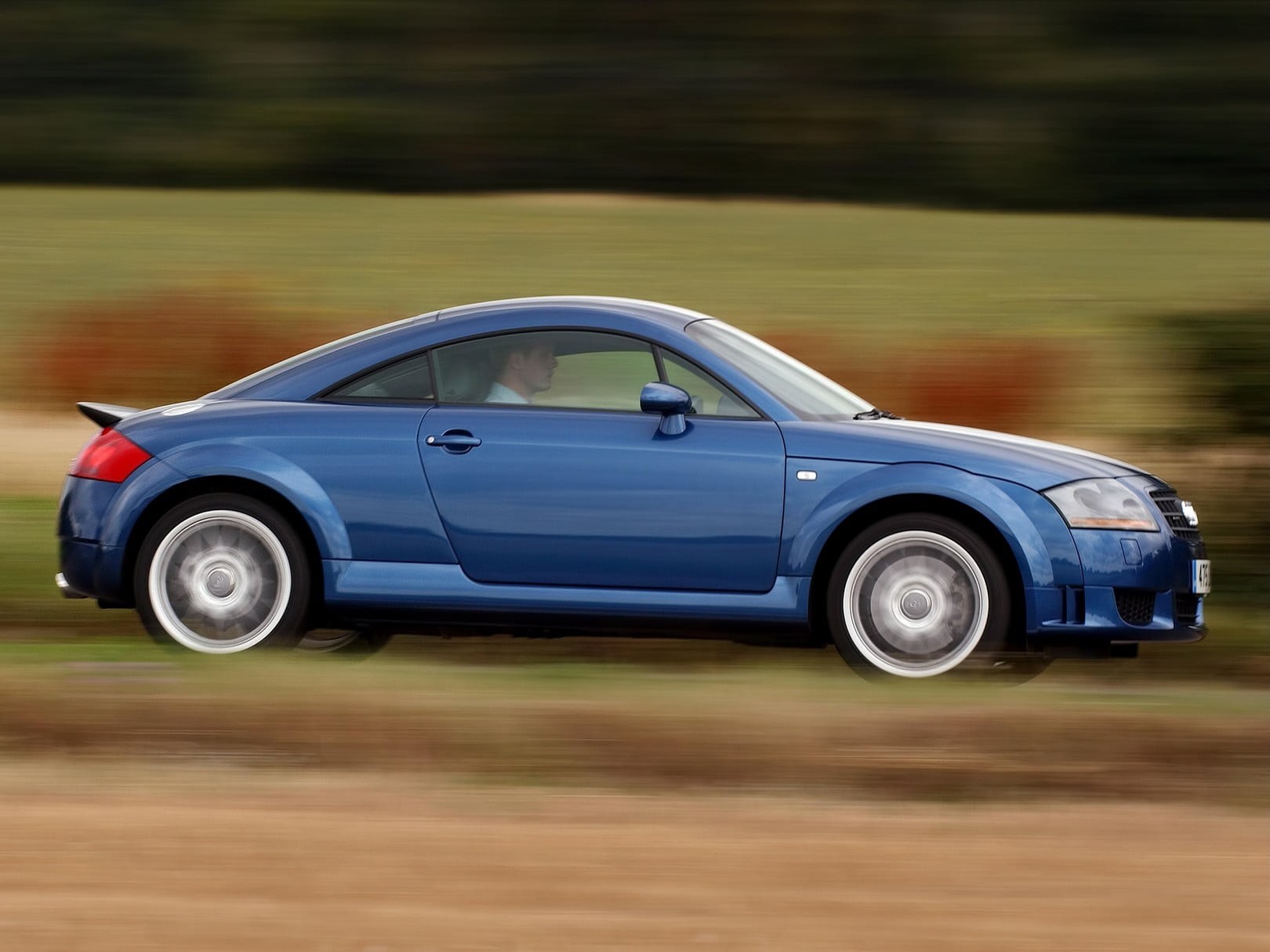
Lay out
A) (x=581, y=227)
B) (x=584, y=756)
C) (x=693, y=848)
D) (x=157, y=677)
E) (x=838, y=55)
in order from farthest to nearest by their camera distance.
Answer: (x=838, y=55) → (x=581, y=227) → (x=157, y=677) → (x=584, y=756) → (x=693, y=848)

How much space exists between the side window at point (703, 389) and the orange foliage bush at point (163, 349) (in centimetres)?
973

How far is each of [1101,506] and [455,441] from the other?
228 cm

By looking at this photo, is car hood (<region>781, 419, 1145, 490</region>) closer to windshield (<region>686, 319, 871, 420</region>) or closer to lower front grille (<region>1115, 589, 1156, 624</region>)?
windshield (<region>686, 319, 871, 420</region>)

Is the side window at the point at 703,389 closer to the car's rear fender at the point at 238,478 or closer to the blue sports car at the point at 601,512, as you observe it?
the blue sports car at the point at 601,512

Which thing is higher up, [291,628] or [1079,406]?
[1079,406]

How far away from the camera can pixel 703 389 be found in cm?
660

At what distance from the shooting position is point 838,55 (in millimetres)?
33562

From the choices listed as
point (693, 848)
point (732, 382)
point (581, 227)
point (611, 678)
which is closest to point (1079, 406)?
point (732, 382)

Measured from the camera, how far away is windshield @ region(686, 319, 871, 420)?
6.67 metres

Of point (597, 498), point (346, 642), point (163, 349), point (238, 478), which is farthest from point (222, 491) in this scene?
point (163, 349)

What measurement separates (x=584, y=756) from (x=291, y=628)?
1.77 m

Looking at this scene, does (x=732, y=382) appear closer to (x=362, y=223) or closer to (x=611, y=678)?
(x=611, y=678)

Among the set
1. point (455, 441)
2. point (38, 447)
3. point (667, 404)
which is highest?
point (667, 404)

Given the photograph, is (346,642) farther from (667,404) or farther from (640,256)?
(640,256)
